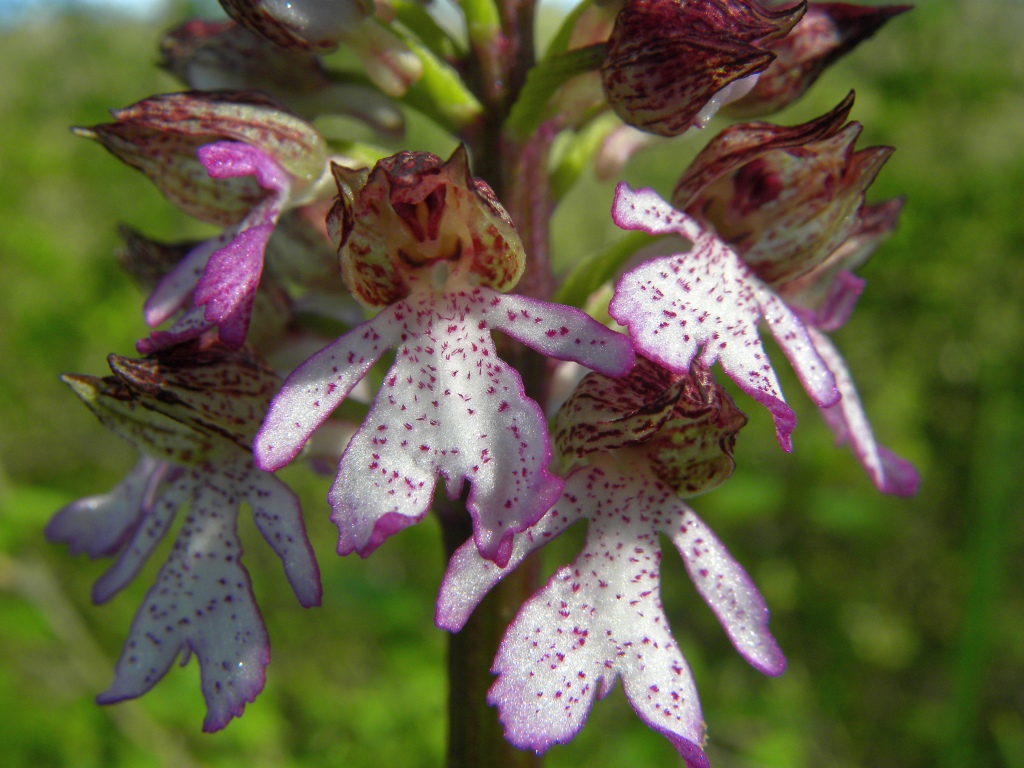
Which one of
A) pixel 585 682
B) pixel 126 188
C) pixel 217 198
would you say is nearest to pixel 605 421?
pixel 585 682

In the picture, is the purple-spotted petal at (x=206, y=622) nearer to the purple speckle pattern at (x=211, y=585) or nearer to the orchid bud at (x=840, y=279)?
the purple speckle pattern at (x=211, y=585)

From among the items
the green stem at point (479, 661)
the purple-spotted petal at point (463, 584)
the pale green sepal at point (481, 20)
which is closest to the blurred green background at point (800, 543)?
the green stem at point (479, 661)

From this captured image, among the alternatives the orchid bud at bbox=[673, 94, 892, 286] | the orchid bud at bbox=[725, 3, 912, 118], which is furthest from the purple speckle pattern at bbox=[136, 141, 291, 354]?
the orchid bud at bbox=[725, 3, 912, 118]

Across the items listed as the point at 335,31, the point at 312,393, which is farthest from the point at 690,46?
the point at 312,393

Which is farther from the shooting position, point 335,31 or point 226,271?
point 335,31

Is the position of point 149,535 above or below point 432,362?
below

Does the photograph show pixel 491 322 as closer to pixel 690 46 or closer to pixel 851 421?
pixel 690 46

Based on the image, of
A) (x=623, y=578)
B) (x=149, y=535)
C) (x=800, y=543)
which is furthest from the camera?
(x=800, y=543)
